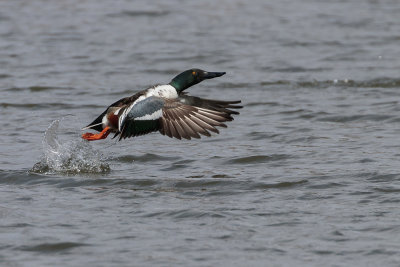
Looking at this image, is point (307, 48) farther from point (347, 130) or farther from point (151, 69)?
point (347, 130)

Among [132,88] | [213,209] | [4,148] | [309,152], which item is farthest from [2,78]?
[213,209]

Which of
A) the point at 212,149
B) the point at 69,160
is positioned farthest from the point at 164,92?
the point at 212,149

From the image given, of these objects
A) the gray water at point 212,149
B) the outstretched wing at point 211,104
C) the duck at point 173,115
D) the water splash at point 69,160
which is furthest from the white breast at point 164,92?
the water splash at point 69,160

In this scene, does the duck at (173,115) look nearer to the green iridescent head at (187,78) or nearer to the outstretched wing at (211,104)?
the outstretched wing at (211,104)

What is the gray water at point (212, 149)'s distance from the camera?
5.84m

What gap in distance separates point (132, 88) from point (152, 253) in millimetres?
6714

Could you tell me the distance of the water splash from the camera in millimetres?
7988

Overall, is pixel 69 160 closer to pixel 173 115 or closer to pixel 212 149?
pixel 173 115

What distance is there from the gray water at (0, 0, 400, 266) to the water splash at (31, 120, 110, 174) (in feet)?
0.06

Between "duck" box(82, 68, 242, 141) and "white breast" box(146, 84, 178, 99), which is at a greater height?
"white breast" box(146, 84, 178, 99)

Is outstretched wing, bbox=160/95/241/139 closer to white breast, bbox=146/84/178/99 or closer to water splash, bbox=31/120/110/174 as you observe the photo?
white breast, bbox=146/84/178/99

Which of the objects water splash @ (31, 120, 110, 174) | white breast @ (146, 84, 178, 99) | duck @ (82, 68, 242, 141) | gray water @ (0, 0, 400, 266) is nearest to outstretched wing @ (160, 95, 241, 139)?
duck @ (82, 68, 242, 141)

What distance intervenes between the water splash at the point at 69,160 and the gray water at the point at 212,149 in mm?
19

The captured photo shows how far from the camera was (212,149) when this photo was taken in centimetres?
901
